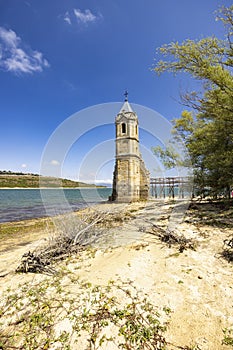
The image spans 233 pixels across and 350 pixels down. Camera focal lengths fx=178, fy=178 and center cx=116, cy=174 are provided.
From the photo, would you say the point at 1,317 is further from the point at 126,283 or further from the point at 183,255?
the point at 183,255

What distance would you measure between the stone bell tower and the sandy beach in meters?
15.4

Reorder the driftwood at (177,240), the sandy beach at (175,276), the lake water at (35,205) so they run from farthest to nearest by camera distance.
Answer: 1. the lake water at (35,205)
2. the driftwood at (177,240)
3. the sandy beach at (175,276)

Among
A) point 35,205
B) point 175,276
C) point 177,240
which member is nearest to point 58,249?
point 175,276

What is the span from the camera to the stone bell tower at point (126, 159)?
22250 millimetres

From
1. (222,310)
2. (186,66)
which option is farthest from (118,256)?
(186,66)

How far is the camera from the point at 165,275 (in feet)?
13.2

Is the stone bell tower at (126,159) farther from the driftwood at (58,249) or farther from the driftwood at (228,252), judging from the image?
the driftwood at (228,252)

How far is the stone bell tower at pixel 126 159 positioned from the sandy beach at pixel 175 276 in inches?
605

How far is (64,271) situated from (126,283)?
1.62 metres

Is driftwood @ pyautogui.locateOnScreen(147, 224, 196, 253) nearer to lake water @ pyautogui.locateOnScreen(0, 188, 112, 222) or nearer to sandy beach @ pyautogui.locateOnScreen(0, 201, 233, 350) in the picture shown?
sandy beach @ pyautogui.locateOnScreen(0, 201, 233, 350)

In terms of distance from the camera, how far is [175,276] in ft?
13.0

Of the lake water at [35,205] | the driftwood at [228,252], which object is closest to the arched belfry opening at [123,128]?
the lake water at [35,205]

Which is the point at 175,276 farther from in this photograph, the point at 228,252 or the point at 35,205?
the point at 35,205

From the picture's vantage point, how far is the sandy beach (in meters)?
2.57
